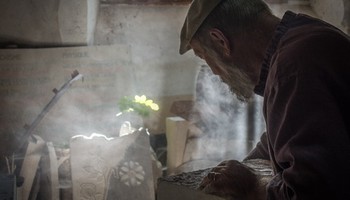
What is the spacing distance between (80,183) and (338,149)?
236 centimetres

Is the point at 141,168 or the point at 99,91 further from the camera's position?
the point at 99,91

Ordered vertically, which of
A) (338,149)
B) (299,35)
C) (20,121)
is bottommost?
(20,121)

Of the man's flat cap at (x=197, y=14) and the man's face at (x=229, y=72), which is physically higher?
the man's flat cap at (x=197, y=14)

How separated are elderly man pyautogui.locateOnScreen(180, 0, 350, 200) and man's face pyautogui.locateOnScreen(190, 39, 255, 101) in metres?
0.06

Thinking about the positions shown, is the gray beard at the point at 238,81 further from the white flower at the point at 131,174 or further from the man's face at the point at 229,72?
the white flower at the point at 131,174

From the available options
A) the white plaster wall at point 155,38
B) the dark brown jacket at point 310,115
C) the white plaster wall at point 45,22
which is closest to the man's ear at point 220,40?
the dark brown jacket at point 310,115

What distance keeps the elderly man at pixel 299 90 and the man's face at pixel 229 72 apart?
56 mm

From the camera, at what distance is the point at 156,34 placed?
3832mm

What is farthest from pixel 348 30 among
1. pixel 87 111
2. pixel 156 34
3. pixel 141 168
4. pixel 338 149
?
pixel 338 149

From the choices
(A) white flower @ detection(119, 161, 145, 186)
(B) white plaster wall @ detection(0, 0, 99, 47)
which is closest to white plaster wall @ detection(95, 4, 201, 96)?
(B) white plaster wall @ detection(0, 0, 99, 47)

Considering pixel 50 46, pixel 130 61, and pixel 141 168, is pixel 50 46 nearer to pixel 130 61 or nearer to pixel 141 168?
pixel 130 61

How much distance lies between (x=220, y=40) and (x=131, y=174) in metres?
A: 1.98

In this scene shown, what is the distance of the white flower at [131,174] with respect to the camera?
9.96ft

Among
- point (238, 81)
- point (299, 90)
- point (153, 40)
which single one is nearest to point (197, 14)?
point (238, 81)
